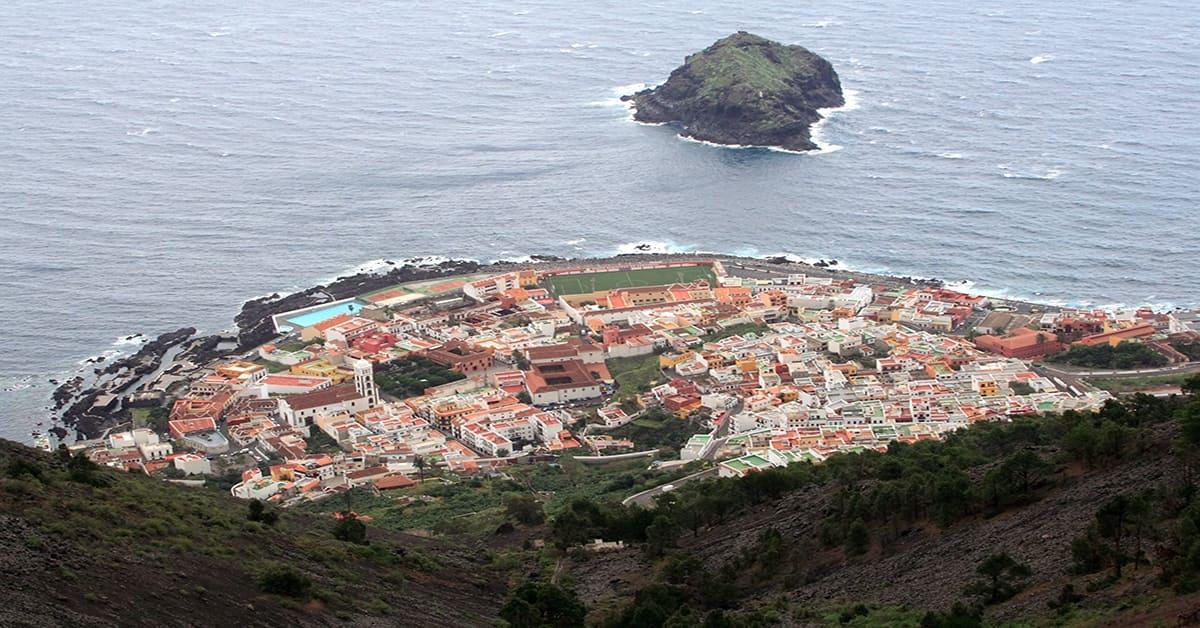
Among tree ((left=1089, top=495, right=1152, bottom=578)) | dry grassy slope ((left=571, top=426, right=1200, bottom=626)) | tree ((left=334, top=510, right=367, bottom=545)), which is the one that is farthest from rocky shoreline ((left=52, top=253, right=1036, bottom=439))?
tree ((left=1089, top=495, right=1152, bottom=578))

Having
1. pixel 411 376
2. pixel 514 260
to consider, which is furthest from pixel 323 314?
pixel 514 260

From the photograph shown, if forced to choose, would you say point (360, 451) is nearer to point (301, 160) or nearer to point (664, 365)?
point (664, 365)

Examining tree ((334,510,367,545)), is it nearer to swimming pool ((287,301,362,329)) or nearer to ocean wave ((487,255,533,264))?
swimming pool ((287,301,362,329))

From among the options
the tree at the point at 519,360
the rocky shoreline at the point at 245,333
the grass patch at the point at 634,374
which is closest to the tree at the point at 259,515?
the rocky shoreline at the point at 245,333

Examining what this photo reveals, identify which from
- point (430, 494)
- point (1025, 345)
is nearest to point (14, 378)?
point (430, 494)

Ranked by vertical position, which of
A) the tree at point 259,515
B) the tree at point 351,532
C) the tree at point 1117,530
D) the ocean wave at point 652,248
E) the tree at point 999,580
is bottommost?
the ocean wave at point 652,248

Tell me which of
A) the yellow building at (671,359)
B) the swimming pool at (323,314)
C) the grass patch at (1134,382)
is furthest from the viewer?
the swimming pool at (323,314)

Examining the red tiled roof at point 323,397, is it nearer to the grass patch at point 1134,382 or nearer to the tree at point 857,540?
the grass patch at point 1134,382
